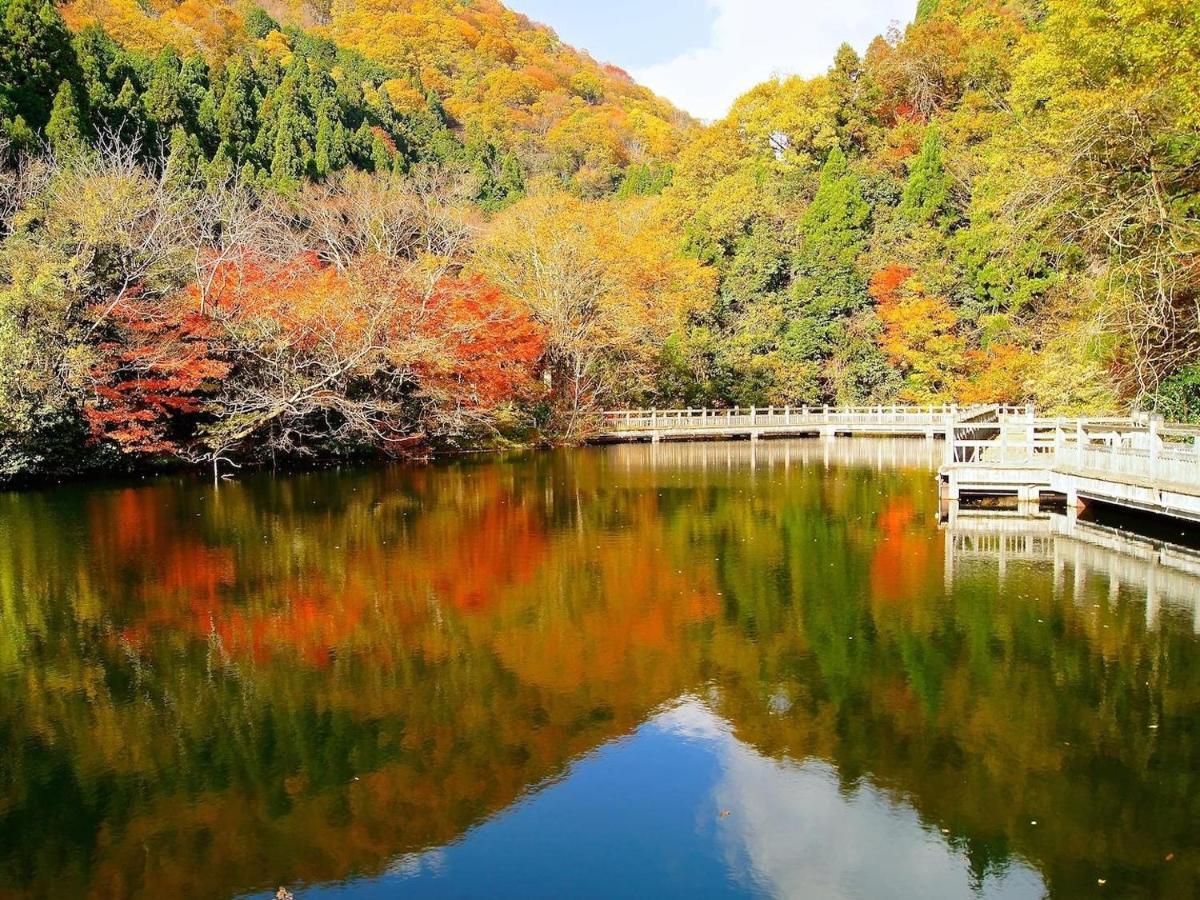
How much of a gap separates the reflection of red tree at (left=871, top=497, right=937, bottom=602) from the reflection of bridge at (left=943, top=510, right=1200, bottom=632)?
0.36 metres

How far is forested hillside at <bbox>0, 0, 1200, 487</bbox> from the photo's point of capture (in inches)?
759

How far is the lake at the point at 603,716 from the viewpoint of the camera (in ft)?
19.0

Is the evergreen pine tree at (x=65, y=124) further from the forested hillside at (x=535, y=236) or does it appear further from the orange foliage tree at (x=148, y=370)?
the orange foliage tree at (x=148, y=370)

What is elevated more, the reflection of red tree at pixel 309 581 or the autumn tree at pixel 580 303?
the autumn tree at pixel 580 303

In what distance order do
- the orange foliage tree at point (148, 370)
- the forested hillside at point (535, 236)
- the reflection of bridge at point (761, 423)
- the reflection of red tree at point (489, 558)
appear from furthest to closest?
the reflection of bridge at point (761, 423) → the orange foliage tree at point (148, 370) → the forested hillside at point (535, 236) → the reflection of red tree at point (489, 558)

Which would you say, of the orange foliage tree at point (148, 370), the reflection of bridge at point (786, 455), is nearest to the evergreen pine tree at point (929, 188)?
the reflection of bridge at point (786, 455)

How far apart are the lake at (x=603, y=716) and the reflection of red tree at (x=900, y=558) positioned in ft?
0.39

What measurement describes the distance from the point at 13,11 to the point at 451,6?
59.9m

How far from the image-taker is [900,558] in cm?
1405

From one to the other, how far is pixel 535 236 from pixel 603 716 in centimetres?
3254

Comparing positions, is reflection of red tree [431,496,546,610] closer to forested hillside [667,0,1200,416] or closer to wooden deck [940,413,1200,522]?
wooden deck [940,413,1200,522]

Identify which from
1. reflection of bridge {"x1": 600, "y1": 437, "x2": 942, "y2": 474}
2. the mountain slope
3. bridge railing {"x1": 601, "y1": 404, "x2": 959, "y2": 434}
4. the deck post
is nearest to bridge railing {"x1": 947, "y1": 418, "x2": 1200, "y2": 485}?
the deck post

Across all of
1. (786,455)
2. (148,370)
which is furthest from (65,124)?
(786,455)

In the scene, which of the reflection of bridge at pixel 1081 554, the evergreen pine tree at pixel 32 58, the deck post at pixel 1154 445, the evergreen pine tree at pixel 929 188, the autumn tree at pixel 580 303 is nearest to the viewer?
the reflection of bridge at pixel 1081 554
